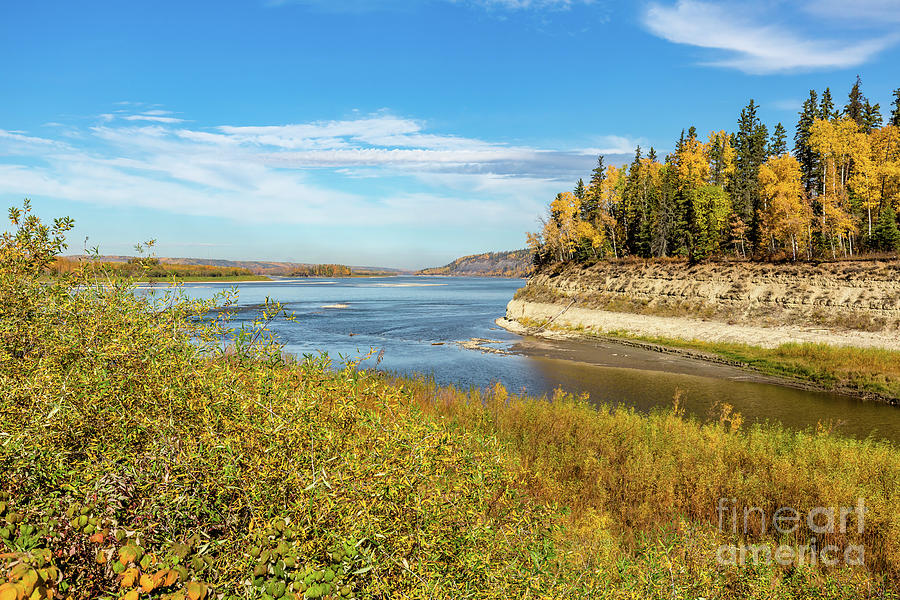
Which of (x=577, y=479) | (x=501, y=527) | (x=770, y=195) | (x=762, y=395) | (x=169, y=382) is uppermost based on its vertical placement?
(x=770, y=195)

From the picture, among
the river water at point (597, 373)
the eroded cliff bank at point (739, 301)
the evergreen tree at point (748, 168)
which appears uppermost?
the evergreen tree at point (748, 168)

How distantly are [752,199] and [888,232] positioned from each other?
15374mm

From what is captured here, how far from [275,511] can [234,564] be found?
54 centimetres

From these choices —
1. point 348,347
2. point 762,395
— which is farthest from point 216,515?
point 348,347

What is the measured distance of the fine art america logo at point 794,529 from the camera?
23.8 ft

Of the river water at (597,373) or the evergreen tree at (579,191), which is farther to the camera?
the evergreen tree at (579,191)

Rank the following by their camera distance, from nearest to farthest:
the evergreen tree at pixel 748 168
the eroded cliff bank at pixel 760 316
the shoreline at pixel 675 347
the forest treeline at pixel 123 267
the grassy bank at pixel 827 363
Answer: the forest treeline at pixel 123 267
the grassy bank at pixel 827 363
the shoreline at pixel 675 347
the eroded cliff bank at pixel 760 316
the evergreen tree at pixel 748 168

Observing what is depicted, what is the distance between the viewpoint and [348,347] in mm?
41312

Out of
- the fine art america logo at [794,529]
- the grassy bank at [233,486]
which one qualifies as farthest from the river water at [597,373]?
the fine art america logo at [794,529]

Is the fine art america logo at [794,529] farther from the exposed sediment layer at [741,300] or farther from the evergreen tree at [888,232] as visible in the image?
the evergreen tree at [888,232]

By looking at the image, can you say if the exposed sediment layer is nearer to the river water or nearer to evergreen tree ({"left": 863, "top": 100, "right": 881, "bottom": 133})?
the river water

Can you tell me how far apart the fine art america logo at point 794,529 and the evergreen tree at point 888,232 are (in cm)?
4068

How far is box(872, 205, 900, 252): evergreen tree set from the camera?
38500mm

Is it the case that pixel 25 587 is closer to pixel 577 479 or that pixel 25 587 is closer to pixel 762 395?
pixel 577 479
